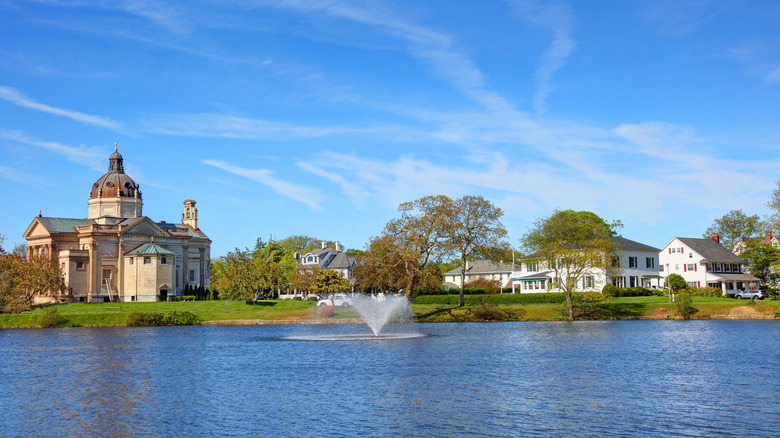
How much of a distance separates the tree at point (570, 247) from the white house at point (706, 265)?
1099 centimetres

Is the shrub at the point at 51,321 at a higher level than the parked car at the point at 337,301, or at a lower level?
lower

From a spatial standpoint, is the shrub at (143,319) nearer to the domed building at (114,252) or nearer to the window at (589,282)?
the domed building at (114,252)

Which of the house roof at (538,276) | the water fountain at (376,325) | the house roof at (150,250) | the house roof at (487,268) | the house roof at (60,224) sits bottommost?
the water fountain at (376,325)

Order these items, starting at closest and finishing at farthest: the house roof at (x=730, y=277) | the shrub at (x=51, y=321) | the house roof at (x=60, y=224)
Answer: the shrub at (x=51, y=321) < the house roof at (x=730, y=277) < the house roof at (x=60, y=224)

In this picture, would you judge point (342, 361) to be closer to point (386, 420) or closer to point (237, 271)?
point (386, 420)

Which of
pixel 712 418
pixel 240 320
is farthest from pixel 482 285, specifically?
pixel 712 418

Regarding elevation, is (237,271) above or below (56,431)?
above

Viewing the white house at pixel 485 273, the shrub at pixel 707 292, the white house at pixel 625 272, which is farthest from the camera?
the white house at pixel 485 273

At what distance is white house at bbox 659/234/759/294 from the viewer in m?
106

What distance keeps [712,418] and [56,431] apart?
2243 cm

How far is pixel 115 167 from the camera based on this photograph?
125625 millimetres

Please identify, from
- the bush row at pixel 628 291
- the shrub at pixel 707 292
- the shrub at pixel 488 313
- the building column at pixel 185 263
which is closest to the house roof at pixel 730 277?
the bush row at pixel 628 291

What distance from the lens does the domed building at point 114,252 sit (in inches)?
4353

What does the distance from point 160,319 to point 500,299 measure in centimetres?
3976
